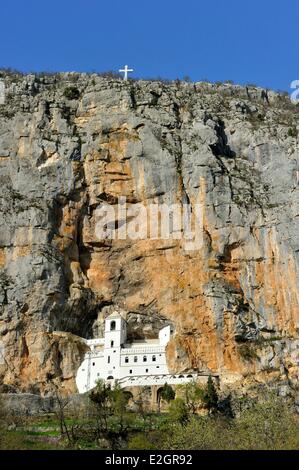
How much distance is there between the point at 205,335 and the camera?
7812 centimetres

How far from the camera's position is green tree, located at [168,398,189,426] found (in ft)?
206

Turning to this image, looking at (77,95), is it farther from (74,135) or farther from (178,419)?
(178,419)

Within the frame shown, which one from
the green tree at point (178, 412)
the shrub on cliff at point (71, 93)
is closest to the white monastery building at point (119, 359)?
the green tree at point (178, 412)

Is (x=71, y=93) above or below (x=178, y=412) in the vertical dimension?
above

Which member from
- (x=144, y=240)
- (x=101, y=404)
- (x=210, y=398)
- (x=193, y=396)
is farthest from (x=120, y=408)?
(x=144, y=240)

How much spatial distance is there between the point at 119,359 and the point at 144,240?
13487 millimetres

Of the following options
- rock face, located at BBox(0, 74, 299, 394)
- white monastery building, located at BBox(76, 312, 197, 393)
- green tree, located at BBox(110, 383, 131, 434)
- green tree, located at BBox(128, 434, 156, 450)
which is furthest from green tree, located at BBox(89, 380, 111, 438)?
rock face, located at BBox(0, 74, 299, 394)

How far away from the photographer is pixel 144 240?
277 ft

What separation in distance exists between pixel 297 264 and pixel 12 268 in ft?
95.3

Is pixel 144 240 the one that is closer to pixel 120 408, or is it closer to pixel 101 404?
pixel 101 404

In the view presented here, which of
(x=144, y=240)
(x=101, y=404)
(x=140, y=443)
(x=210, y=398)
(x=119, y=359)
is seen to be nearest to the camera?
(x=140, y=443)

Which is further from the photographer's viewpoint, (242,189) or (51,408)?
(242,189)
